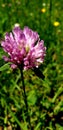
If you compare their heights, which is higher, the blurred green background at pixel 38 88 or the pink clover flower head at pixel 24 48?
the blurred green background at pixel 38 88

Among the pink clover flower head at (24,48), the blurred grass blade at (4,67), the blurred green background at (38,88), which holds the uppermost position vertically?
the blurred green background at (38,88)

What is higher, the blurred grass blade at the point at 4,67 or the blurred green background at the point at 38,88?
the blurred green background at the point at 38,88

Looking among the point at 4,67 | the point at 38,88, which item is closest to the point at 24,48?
the point at 4,67

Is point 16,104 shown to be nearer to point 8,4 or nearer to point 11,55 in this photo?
point 11,55

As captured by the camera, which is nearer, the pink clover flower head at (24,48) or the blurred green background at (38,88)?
the pink clover flower head at (24,48)

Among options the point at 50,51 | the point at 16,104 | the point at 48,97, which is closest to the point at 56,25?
the point at 50,51
